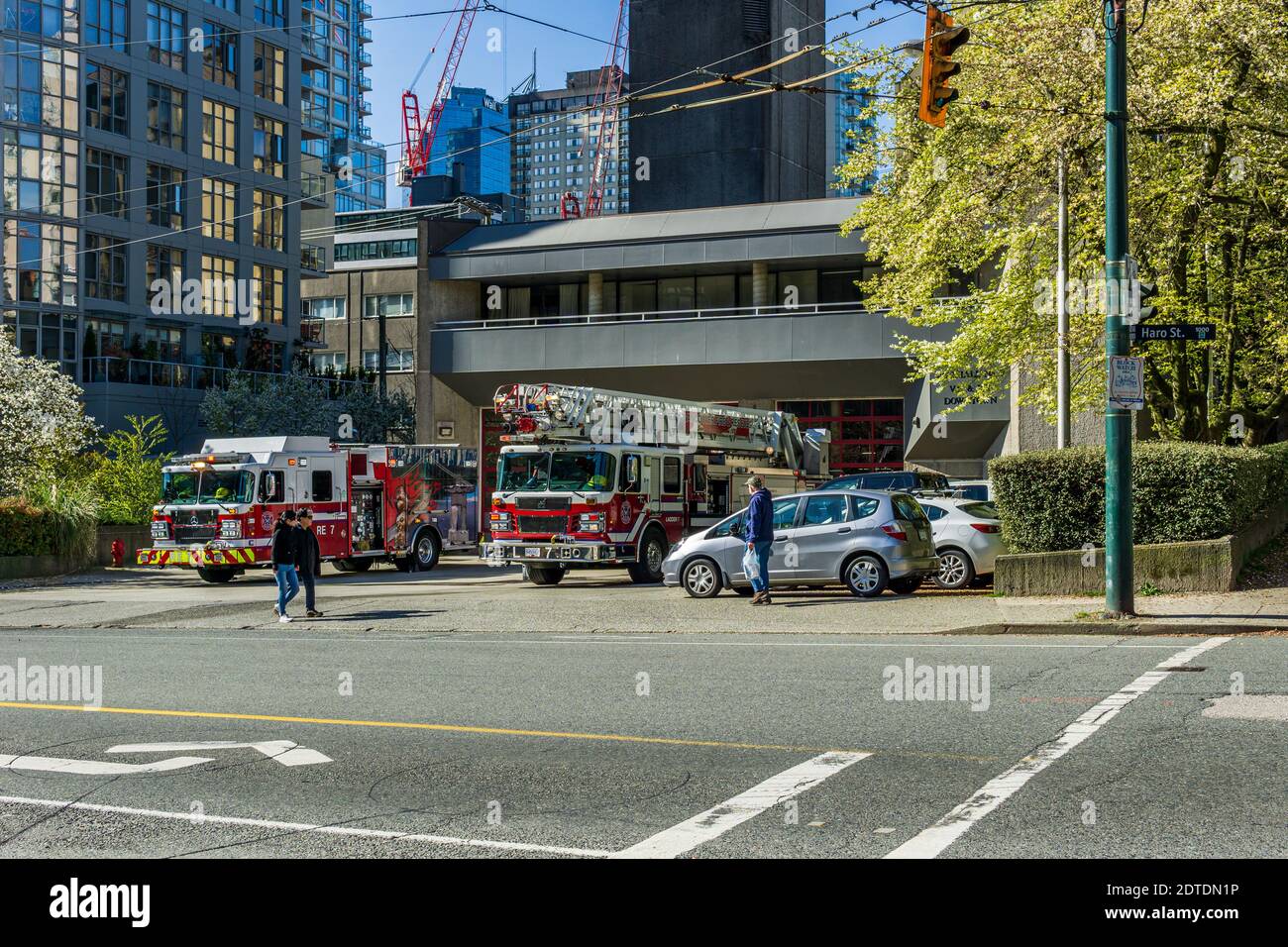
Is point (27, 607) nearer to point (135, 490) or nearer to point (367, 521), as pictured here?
point (367, 521)

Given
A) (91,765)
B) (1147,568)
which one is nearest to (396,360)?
(1147,568)

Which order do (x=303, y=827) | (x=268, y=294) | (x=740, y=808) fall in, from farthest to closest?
(x=268, y=294), (x=740, y=808), (x=303, y=827)

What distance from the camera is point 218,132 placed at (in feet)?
197

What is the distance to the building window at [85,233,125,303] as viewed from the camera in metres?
53.7

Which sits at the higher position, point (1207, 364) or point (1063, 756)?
point (1207, 364)

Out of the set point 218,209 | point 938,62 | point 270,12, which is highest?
point 270,12

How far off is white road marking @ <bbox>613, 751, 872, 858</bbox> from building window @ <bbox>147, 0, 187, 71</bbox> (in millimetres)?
55079

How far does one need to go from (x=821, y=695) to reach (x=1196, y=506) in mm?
9476

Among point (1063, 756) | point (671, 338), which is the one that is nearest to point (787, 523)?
point (1063, 756)

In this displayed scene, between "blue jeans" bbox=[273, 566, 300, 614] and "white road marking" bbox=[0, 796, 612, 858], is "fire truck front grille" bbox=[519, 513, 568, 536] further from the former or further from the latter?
"white road marking" bbox=[0, 796, 612, 858]

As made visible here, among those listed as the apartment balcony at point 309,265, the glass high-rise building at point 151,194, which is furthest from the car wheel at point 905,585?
the apartment balcony at point 309,265

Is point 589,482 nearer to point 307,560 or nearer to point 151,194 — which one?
point 307,560

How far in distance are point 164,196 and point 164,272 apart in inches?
121
